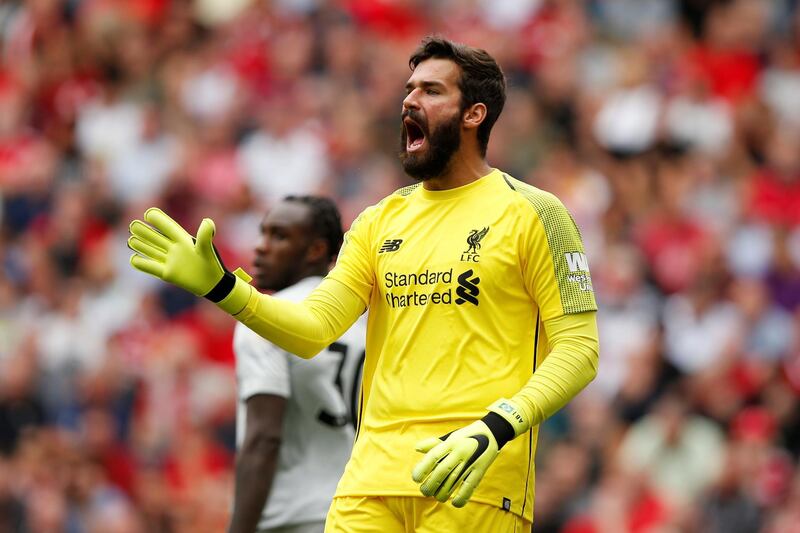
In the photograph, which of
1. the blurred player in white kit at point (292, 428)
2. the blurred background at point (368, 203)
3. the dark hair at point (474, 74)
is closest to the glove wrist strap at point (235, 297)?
the dark hair at point (474, 74)

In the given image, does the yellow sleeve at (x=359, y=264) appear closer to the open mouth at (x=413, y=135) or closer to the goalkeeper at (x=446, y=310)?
the goalkeeper at (x=446, y=310)

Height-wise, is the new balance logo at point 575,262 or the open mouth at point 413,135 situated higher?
the open mouth at point 413,135

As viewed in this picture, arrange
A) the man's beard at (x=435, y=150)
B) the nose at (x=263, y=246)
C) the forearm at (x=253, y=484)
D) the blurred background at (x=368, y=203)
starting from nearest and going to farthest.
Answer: the man's beard at (x=435, y=150), the forearm at (x=253, y=484), the nose at (x=263, y=246), the blurred background at (x=368, y=203)

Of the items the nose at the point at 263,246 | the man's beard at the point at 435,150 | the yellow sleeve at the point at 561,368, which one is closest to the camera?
the yellow sleeve at the point at 561,368

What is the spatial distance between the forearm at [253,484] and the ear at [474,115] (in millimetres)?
1816

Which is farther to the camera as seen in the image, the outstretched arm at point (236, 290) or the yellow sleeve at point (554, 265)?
the yellow sleeve at point (554, 265)

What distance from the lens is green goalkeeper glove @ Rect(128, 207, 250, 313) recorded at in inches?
206

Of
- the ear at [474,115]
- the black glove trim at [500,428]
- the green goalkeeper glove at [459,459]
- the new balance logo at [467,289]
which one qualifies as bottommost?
the green goalkeeper glove at [459,459]

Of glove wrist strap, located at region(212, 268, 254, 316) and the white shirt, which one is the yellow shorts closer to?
glove wrist strap, located at region(212, 268, 254, 316)

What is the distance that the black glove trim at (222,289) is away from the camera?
5.34 metres

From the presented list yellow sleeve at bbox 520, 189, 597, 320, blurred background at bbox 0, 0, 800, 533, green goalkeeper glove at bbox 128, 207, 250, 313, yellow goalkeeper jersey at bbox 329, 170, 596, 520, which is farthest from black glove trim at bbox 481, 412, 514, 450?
blurred background at bbox 0, 0, 800, 533

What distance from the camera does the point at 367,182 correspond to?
46.6 feet

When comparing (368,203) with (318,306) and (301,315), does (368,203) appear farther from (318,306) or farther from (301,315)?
(301,315)

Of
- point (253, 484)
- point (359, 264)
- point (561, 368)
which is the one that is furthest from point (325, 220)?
point (561, 368)
